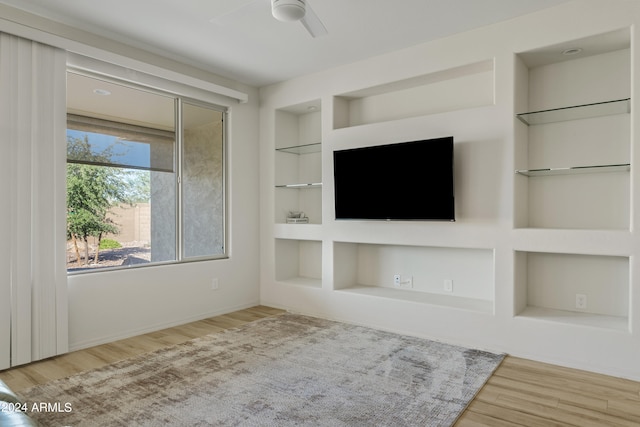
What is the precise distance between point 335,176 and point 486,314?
195 centimetres

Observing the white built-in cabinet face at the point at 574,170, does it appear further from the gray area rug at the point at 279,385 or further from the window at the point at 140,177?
the window at the point at 140,177

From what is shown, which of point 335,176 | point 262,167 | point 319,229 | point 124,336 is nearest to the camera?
point 124,336

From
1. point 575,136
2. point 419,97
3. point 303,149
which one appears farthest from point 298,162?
point 575,136

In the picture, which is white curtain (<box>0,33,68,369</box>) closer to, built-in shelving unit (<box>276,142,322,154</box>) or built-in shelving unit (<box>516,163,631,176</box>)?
built-in shelving unit (<box>276,142,322,154</box>)

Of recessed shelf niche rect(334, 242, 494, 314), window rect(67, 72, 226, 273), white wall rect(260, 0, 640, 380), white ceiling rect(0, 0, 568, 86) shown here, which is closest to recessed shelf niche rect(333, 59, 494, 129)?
white wall rect(260, 0, 640, 380)

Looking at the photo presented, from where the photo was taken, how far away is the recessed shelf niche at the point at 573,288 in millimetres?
3080

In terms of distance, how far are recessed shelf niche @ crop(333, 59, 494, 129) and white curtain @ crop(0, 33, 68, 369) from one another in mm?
2642

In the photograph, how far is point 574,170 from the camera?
10.6ft

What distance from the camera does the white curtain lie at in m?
2.93

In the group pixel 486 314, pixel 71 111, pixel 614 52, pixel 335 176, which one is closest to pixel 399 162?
pixel 335 176

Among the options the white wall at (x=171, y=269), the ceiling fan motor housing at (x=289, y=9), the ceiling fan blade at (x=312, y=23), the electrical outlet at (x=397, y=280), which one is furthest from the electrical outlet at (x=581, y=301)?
the white wall at (x=171, y=269)

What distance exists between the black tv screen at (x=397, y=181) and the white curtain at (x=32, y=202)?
2.53 m

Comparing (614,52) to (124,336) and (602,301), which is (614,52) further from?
(124,336)

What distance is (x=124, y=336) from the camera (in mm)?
3678
